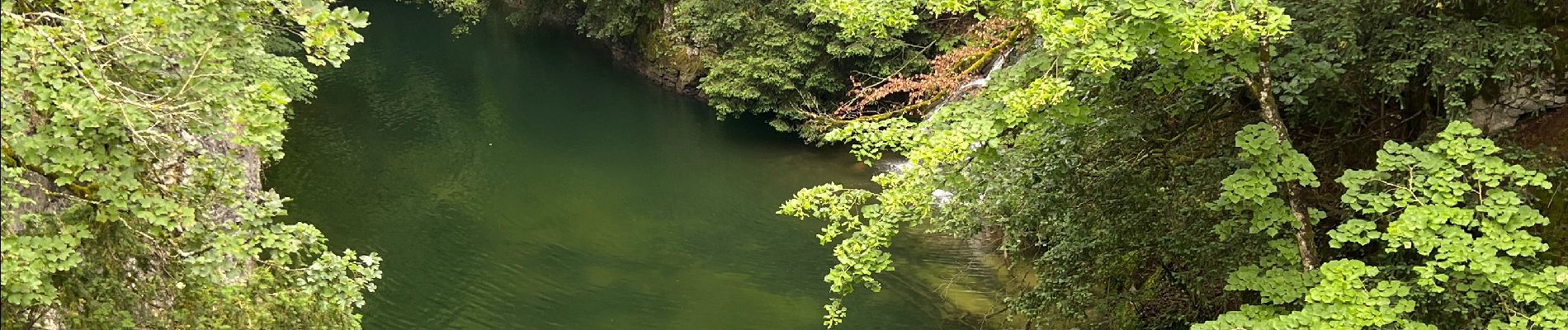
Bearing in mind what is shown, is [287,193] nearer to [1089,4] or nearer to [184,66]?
[184,66]

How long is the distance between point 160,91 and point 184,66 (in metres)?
0.54

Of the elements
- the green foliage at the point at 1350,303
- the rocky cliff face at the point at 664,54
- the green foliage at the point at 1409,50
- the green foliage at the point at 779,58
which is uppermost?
the green foliage at the point at 1409,50

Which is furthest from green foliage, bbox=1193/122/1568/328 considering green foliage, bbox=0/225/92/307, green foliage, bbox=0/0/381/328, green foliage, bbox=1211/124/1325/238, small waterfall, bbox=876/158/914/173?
small waterfall, bbox=876/158/914/173

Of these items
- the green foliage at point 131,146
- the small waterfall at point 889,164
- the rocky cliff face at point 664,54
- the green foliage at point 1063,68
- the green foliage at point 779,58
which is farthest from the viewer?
the rocky cliff face at point 664,54

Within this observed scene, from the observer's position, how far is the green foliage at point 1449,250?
5.34 m

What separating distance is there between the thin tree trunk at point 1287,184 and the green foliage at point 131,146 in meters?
4.90

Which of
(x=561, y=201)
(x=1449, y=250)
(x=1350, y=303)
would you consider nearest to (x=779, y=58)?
(x=561, y=201)

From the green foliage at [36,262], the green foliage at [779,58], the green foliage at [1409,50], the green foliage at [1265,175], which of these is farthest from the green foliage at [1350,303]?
the green foliage at [779,58]

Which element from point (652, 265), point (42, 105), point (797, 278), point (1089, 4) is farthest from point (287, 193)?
point (1089, 4)

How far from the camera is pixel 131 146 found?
5.03 metres

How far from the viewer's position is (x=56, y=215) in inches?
210

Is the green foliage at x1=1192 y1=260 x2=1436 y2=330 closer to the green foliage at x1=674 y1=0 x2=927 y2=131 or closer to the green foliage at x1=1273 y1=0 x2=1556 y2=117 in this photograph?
the green foliage at x1=1273 y1=0 x2=1556 y2=117

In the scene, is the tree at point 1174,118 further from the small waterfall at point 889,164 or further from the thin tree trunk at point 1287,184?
the small waterfall at point 889,164

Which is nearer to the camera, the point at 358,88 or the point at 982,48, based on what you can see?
the point at 982,48
